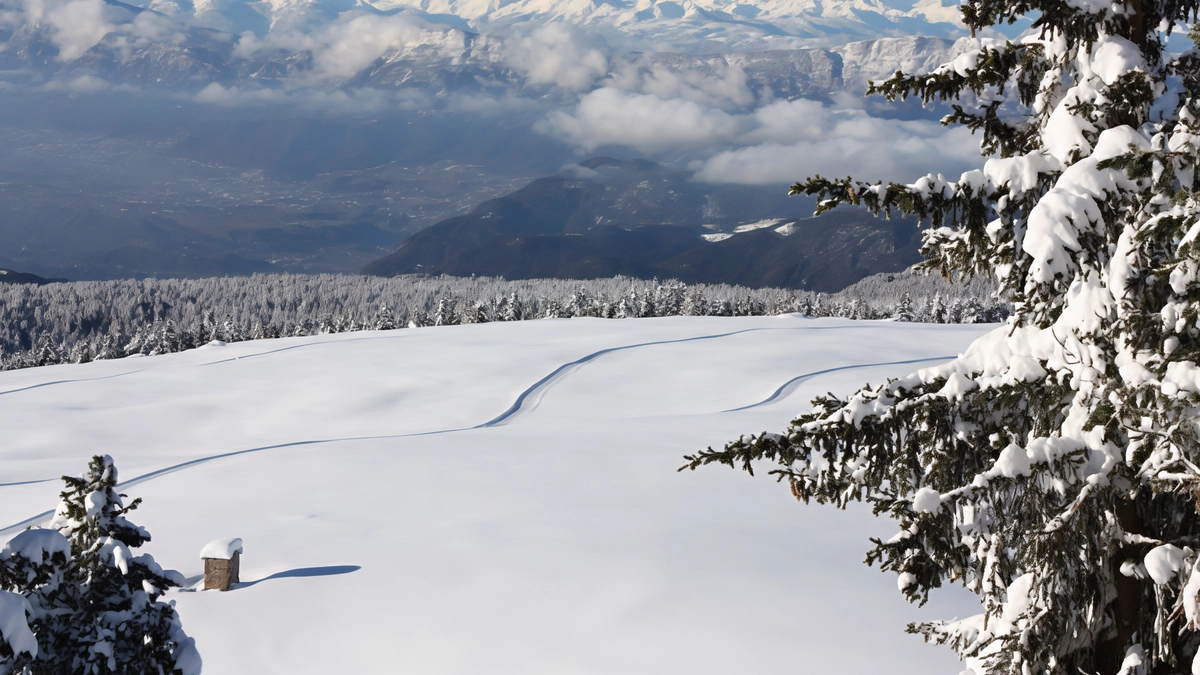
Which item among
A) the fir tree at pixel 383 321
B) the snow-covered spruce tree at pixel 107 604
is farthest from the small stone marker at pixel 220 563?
the fir tree at pixel 383 321

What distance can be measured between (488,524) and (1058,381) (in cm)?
1631

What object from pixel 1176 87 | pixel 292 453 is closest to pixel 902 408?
pixel 1176 87

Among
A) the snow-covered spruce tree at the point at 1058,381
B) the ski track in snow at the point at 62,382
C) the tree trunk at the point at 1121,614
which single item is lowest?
the ski track in snow at the point at 62,382

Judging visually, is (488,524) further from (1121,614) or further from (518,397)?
(518,397)

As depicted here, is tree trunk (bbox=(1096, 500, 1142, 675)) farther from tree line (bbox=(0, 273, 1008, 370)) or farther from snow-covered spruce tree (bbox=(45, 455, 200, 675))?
tree line (bbox=(0, 273, 1008, 370))

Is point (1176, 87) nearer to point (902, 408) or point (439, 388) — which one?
point (902, 408)

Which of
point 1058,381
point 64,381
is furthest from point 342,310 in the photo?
point 1058,381

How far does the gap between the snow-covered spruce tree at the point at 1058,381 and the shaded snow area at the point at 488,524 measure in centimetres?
763

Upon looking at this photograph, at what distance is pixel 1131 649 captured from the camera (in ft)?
17.9

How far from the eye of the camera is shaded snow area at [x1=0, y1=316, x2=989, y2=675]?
14039mm

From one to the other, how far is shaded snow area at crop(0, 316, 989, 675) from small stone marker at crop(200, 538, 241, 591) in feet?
0.92

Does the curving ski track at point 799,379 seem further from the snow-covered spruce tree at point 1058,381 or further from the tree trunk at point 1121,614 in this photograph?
the tree trunk at point 1121,614

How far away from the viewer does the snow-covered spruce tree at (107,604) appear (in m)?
8.29

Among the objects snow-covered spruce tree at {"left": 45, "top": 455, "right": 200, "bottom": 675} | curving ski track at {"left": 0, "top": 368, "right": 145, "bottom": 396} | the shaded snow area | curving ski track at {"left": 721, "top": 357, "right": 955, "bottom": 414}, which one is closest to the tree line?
curving ski track at {"left": 721, "top": 357, "right": 955, "bottom": 414}
